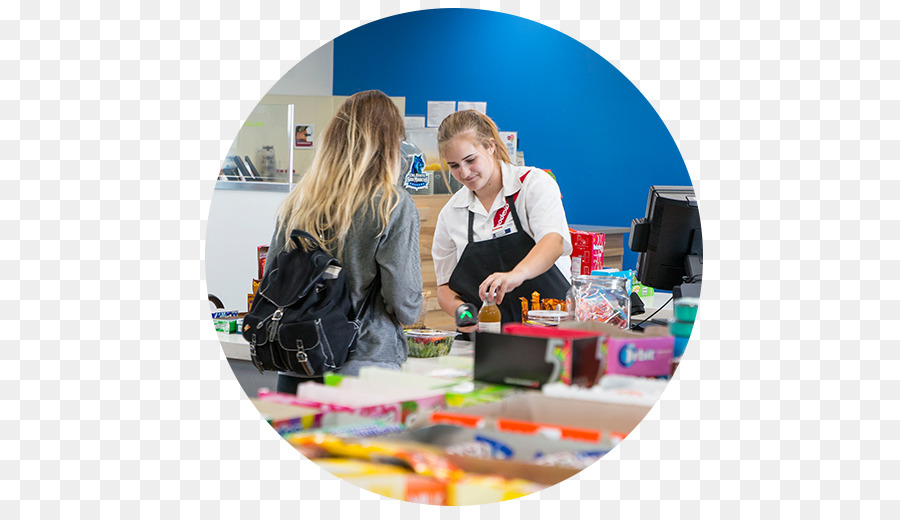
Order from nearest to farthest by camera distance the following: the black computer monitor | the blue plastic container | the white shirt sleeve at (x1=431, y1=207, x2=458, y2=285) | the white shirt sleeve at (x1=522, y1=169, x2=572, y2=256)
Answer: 1. the blue plastic container
2. the white shirt sleeve at (x1=431, y1=207, x2=458, y2=285)
3. the white shirt sleeve at (x1=522, y1=169, x2=572, y2=256)
4. the black computer monitor

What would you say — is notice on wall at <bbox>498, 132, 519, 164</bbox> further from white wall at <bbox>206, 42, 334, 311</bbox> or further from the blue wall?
white wall at <bbox>206, 42, 334, 311</bbox>

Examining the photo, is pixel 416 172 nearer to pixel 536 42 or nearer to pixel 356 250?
pixel 356 250

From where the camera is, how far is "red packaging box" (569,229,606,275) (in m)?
2.20

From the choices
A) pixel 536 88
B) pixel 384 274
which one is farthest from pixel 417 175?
pixel 536 88

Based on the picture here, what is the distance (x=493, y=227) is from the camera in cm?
211

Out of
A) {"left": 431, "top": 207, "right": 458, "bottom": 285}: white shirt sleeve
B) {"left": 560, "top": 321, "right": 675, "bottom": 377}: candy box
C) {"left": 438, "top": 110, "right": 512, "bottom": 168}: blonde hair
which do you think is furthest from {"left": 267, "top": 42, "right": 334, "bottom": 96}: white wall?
{"left": 560, "top": 321, "right": 675, "bottom": 377}: candy box

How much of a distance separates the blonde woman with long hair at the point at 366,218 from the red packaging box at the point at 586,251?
0.46 metres

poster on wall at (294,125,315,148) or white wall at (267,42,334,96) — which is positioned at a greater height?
white wall at (267,42,334,96)

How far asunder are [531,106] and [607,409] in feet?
2.68

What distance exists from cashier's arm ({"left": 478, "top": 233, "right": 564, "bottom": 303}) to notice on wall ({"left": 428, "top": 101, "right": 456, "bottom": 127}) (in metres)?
0.39

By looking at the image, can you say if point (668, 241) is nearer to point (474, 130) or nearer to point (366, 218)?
point (474, 130)

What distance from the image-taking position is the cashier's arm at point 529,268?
6.82 feet

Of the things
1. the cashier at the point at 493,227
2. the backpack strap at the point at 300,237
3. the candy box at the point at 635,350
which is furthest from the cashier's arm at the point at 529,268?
the backpack strap at the point at 300,237

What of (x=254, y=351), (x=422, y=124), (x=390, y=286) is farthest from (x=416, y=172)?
(x=254, y=351)
